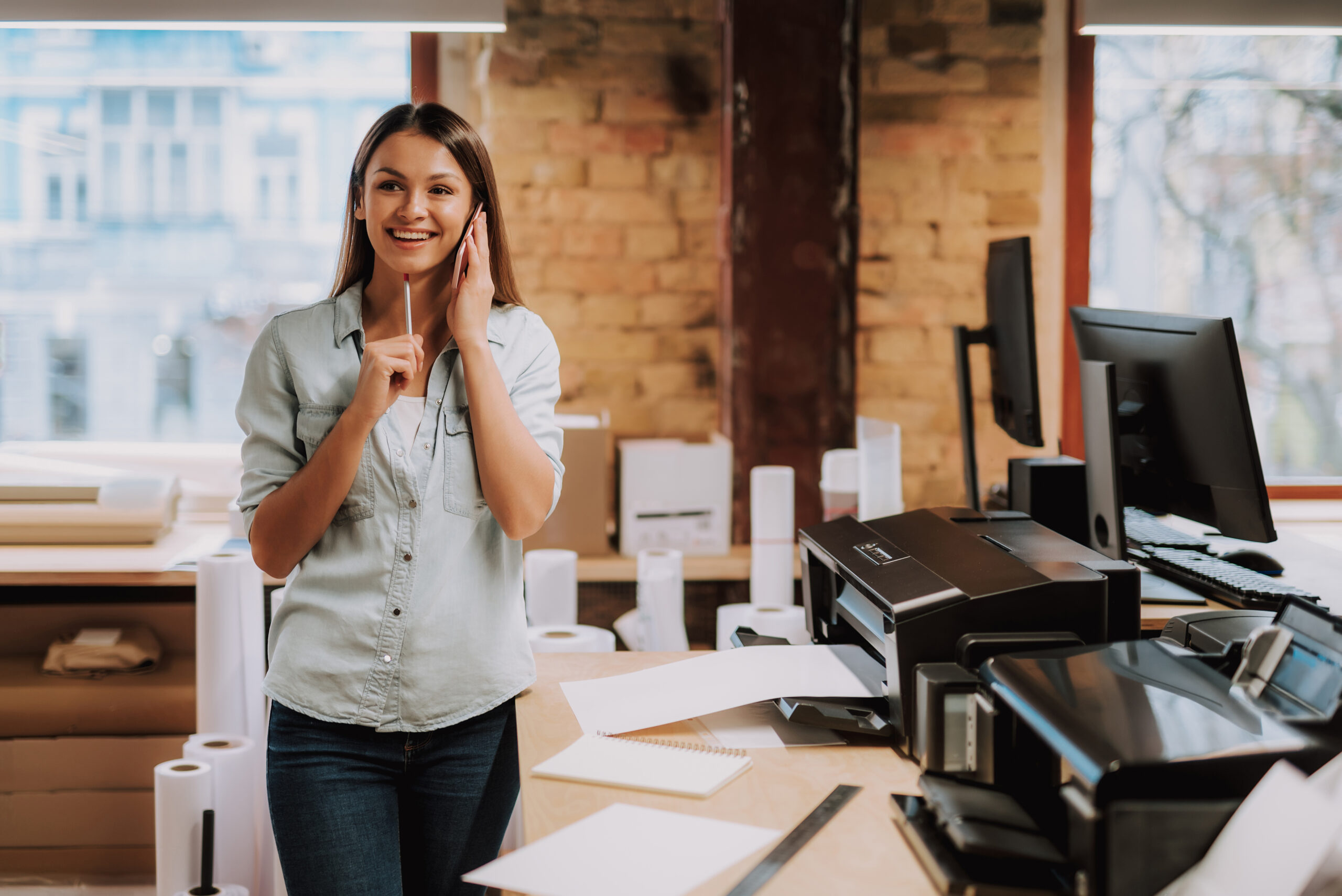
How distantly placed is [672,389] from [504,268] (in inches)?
70.3

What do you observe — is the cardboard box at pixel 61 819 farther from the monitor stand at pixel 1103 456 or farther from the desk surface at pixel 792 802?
the monitor stand at pixel 1103 456

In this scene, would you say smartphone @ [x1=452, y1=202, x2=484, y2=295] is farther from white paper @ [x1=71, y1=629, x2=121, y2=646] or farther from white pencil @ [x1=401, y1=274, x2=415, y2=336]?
white paper @ [x1=71, y1=629, x2=121, y2=646]

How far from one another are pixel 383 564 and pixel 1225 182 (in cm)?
298

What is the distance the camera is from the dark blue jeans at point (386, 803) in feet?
4.29

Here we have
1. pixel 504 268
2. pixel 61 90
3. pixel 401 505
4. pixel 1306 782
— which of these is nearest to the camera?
pixel 1306 782

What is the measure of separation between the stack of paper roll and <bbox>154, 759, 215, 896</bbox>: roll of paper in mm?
1229

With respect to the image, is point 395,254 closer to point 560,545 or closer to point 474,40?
point 560,545

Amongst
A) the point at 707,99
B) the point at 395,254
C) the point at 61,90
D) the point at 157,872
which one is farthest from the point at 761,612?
the point at 61,90

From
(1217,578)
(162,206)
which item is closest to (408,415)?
(1217,578)

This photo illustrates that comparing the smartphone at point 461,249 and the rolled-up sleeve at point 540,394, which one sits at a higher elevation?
the smartphone at point 461,249

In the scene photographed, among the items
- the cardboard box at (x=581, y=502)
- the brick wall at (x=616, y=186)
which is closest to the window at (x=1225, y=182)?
the brick wall at (x=616, y=186)

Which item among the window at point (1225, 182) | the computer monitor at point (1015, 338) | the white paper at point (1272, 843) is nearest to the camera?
the white paper at point (1272, 843)

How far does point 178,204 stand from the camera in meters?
3.21

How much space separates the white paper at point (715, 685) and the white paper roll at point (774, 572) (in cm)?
103
